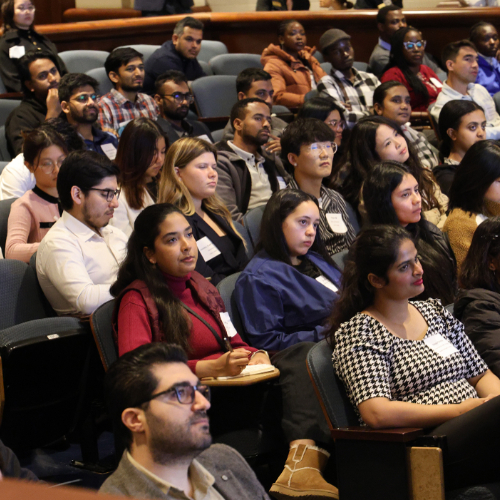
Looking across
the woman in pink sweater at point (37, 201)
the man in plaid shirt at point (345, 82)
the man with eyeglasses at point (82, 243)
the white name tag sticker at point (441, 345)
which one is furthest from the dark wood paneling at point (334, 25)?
the white name tag sticker at point (441, 345)

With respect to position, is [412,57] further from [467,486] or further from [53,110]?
[467,486]

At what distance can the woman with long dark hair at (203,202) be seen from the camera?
270 centimetres

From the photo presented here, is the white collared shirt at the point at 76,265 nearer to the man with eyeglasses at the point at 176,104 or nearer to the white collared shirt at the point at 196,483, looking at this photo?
the white collared shirt at the point at 196,483

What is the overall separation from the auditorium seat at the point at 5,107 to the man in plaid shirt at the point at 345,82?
179cm

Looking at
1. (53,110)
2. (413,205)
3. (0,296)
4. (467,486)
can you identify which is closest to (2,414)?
(0,296)

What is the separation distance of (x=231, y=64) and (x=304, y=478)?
13.0 feet

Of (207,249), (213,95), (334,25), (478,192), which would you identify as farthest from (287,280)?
(334,25)

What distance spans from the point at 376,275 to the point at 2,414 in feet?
3.53

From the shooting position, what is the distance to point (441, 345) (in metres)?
1.83

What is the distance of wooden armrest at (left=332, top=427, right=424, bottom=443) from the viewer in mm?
1508

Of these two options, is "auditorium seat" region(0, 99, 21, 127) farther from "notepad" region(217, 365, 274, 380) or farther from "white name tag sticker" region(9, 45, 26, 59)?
"notepad" region(217, 365, 274, 380)

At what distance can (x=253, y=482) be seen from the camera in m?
1.42

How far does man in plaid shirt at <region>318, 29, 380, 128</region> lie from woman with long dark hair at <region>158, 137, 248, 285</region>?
5.88ft

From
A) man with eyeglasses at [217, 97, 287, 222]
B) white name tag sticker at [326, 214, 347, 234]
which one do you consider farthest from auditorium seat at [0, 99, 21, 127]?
white name tag sticker at [326, 214, 347, 234]
